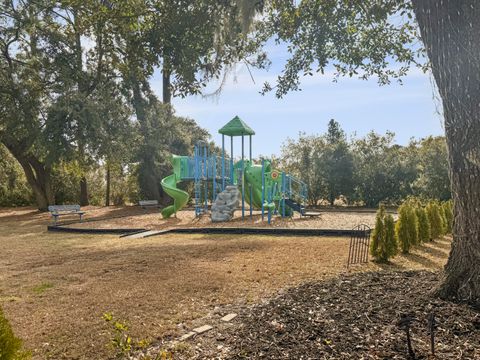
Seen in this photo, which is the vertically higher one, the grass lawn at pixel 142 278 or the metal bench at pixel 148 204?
the metal bench at pixel 148 204

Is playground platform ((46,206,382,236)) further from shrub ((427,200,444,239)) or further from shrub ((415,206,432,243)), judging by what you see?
shrub ((415,206,432,243))

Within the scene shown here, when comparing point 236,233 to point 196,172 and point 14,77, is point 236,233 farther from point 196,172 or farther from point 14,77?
point 14,77

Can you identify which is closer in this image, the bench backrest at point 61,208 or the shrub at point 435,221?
the shrub at point 435,221

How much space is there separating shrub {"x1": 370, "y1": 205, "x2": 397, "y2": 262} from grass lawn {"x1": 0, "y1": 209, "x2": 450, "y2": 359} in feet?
0.80

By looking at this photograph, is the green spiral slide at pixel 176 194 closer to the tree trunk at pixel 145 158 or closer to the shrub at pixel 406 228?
the tree trunk at pixel 145 158

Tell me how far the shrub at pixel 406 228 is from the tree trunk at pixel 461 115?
383cm

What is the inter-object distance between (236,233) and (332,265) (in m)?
4.71

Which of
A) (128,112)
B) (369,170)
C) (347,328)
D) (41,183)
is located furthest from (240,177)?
(347,328)

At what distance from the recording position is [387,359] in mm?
2627

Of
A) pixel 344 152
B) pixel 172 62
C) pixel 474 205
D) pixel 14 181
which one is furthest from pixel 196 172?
pixel 14 181

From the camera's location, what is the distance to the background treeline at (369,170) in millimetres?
19344

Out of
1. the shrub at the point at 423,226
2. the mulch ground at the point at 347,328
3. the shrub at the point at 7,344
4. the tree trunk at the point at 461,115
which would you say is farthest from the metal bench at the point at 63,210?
the tree trunk at the point at 461,115

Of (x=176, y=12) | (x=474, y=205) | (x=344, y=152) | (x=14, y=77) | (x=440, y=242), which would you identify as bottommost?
(x=440, y=242)

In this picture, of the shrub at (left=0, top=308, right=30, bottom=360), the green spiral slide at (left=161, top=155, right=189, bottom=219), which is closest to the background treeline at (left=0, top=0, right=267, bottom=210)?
the green spiral slide at (left=161, top=155, right=189, bottom=219)
